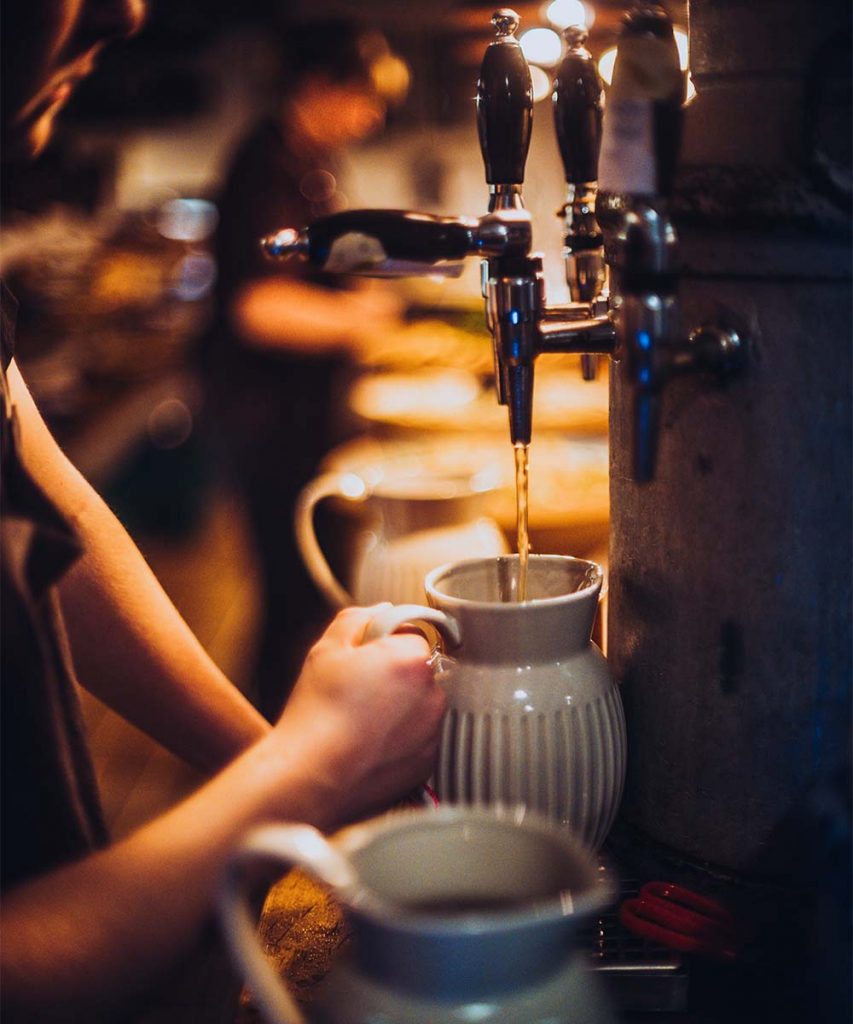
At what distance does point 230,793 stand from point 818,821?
0.37m

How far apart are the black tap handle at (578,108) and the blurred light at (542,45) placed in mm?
2158

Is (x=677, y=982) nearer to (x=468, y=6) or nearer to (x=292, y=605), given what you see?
(x=292, y=605)

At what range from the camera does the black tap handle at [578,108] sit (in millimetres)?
1003

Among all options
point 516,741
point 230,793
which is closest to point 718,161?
point 516,741

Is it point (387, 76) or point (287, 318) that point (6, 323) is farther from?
point (387, 76)

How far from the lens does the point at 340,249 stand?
2.82ft

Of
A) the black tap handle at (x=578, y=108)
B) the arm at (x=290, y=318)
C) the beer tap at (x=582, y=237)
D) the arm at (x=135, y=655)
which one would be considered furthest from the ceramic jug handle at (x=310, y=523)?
the arm at (x=290, y=318)

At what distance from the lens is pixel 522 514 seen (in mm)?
974

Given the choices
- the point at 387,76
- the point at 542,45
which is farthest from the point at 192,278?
the point at 542,45

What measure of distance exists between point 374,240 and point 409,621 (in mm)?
298

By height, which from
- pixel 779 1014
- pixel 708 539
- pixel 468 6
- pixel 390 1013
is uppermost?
pixel 468 6

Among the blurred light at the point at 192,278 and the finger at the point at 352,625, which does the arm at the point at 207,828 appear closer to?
the finger at the point at 352,625

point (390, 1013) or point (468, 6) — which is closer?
point (390, 1013)

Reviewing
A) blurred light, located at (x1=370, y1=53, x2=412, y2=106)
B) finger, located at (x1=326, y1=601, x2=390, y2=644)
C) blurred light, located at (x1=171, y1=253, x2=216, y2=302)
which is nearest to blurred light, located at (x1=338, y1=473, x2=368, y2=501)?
finger, located at (x1=326, y1=601, x2=390, y2=644)
